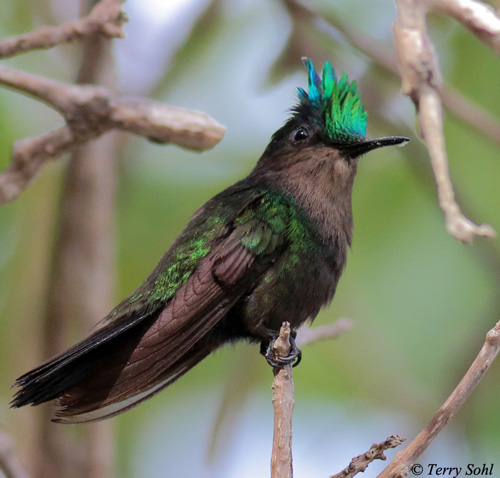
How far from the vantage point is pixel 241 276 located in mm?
3172

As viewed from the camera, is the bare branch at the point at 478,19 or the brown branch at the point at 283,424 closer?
the brown branch at the point at 283,424

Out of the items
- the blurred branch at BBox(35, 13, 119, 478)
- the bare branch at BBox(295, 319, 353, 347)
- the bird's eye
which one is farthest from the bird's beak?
the blurred branch at BBox(35, 13, 119, 478)

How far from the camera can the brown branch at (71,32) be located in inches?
125

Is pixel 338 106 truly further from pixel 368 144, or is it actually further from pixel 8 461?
pixel 8 461

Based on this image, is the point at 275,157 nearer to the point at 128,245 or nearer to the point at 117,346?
the point at 117,346

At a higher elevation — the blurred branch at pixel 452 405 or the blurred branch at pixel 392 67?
the blurred branch at pixel 392 67

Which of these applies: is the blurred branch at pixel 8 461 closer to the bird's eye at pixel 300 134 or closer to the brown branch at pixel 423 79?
the bird's eye at pixel 300 134

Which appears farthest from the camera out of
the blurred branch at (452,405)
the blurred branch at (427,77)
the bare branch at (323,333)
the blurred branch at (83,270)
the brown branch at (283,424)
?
the blurred branch at (83,270)

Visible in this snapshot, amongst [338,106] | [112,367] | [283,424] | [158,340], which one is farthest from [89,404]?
[338,106]

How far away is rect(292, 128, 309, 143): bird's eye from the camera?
365 centimetres

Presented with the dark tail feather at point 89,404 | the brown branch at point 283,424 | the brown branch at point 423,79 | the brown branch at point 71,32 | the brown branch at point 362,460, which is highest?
the brown branch at point 71,32

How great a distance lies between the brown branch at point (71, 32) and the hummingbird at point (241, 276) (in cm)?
82

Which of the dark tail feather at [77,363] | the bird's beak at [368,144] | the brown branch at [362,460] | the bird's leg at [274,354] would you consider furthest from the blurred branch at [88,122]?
the brown branch at [362,460]

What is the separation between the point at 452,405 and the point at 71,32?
77.8 inches
